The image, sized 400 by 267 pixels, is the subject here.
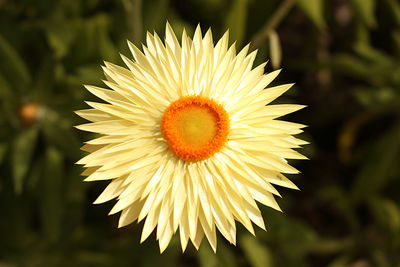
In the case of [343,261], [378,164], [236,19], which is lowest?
[343,261]

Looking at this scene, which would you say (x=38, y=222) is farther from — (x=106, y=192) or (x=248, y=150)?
(x=248, y=150)

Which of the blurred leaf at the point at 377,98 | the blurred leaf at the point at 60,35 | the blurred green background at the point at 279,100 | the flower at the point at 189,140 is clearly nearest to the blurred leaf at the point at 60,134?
the blurred green background at the point at 279,100

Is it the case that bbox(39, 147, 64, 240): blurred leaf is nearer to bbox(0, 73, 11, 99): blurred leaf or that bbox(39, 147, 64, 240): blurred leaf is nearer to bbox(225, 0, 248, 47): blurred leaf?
bbox(0, 73, 11, 99): blurred leaf

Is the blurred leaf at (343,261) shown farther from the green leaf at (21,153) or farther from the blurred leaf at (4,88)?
the blurred leaf at (4,88)

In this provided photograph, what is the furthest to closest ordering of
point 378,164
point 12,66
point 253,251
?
point 378,164 < point 253,251 < point 12,66

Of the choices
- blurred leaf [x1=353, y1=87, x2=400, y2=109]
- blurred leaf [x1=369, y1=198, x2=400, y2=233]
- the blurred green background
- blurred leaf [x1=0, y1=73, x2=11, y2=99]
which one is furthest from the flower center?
blurred leaf [x1=369, y1=198, x2=400, y2=233]

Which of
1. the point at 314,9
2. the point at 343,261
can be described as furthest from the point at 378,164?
the point at 314,9

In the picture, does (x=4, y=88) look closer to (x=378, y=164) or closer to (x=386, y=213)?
(x=378, y=164)
